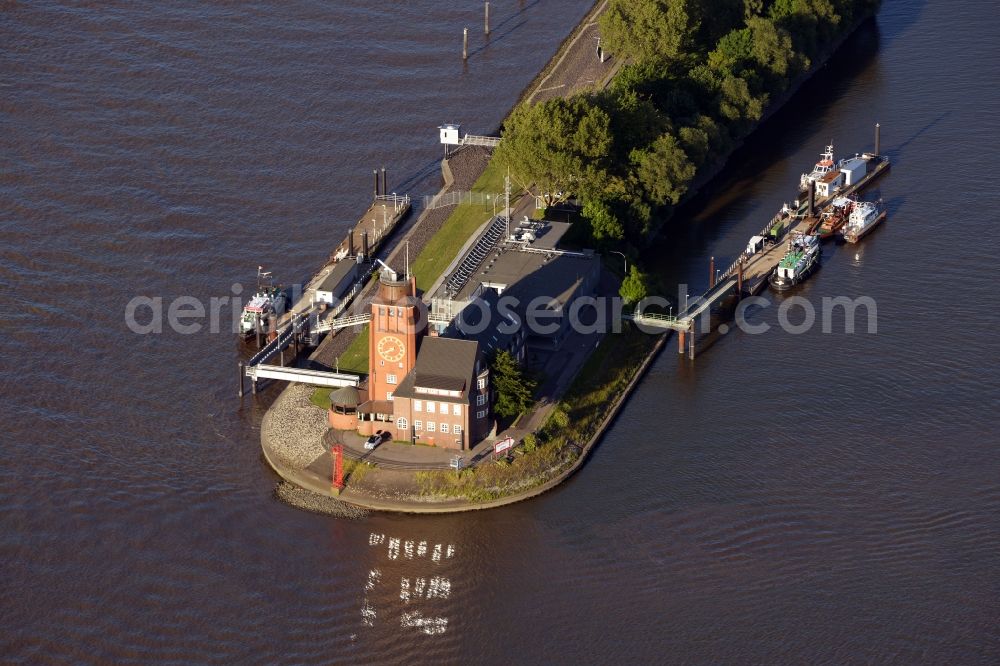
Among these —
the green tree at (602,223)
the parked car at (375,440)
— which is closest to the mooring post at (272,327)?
the parked car at (375,440)

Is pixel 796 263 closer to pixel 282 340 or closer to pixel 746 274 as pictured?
pixel 746 274

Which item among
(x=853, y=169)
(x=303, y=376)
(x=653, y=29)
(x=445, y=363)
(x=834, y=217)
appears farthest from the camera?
(x=653, y=29)

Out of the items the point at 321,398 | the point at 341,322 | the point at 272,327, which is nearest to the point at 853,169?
the point at 341,322

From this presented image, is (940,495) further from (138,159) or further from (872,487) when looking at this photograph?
(138,159)

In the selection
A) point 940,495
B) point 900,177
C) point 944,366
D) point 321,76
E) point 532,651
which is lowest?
point 532,651

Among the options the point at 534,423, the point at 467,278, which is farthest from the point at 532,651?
the point at 467,278

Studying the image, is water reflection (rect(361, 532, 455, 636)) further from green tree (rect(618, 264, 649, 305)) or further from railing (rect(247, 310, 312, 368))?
green tree (rect(618, 264, 649, 305))
